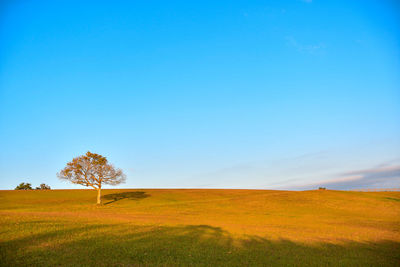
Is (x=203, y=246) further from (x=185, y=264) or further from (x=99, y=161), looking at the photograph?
(x=99, y=161)

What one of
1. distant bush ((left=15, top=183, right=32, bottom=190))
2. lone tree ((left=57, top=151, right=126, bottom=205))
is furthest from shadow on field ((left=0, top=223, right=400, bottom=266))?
distant bush ((left=15, top=183, right=32, bottom=190))

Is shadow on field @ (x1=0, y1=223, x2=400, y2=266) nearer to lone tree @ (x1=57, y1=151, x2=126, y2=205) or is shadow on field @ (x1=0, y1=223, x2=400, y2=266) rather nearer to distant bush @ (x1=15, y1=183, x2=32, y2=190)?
lone tree @ (x1=57, y1=151, x2=126, y2=205)

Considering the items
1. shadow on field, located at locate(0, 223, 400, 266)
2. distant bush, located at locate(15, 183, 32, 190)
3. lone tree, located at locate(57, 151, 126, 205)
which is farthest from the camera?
distant bush, located at locate(15, 183, 32, 190)

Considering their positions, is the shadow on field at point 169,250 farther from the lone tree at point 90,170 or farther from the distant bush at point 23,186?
the distant bush at point 23,186

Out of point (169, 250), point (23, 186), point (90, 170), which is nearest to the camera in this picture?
point (169, 250)

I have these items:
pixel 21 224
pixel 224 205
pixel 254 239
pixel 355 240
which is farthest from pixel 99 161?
pixel 355 240

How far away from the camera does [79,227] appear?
58.2ft

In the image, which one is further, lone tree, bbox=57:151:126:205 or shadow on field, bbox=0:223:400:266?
lone tree, bbox=57:151:126:205

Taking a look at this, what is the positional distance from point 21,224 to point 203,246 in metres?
12.6

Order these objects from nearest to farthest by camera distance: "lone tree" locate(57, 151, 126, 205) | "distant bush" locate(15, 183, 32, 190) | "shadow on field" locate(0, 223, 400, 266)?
1. "shadow on field" locate(0, 223, 400, 266)
2. "lone tree" locate(57, 151, 126, 205)
3. "distant bush" locate(15, 183, 32, 190)

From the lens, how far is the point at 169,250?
13.6 meters

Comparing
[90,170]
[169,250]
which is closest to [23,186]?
[90,170]

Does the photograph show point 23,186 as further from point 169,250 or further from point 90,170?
point 169,250

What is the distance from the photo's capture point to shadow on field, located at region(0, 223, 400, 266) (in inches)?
445
